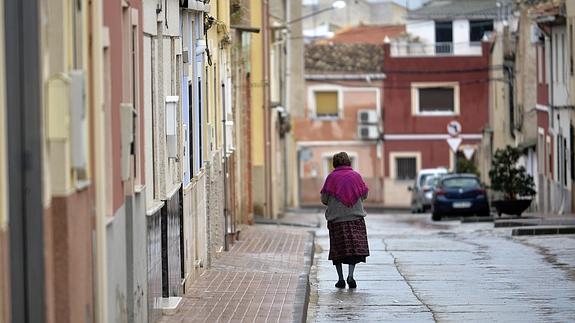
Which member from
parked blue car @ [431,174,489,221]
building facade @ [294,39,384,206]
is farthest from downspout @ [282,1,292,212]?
building facade @ [294,39,384,206]

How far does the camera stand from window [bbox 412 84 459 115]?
69.4 m

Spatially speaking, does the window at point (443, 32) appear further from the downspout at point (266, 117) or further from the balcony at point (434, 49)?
the downspout at point (266, 117)

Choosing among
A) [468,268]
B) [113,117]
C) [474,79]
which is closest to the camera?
[113,117]

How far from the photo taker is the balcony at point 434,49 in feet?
229

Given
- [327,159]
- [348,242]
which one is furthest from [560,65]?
[327,159]

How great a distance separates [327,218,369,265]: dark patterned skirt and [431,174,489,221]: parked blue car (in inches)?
935

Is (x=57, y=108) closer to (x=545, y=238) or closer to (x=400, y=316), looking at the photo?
(x=400, y=316)

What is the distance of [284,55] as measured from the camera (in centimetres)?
5172

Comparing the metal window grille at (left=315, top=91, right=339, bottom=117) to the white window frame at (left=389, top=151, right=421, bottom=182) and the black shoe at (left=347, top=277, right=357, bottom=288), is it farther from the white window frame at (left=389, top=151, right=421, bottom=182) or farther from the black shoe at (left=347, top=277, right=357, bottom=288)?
the black shoe at (left=347, top=277, right=357, bottom=288)

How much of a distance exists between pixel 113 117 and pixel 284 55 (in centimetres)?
4096

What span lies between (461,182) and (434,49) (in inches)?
1196

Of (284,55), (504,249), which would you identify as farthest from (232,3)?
(284,55)

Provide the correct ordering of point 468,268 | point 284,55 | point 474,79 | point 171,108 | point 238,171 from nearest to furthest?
point 171,108, point 468,268, point 238,171, point 284,55, point 474,79

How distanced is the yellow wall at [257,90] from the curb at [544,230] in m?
8.40
